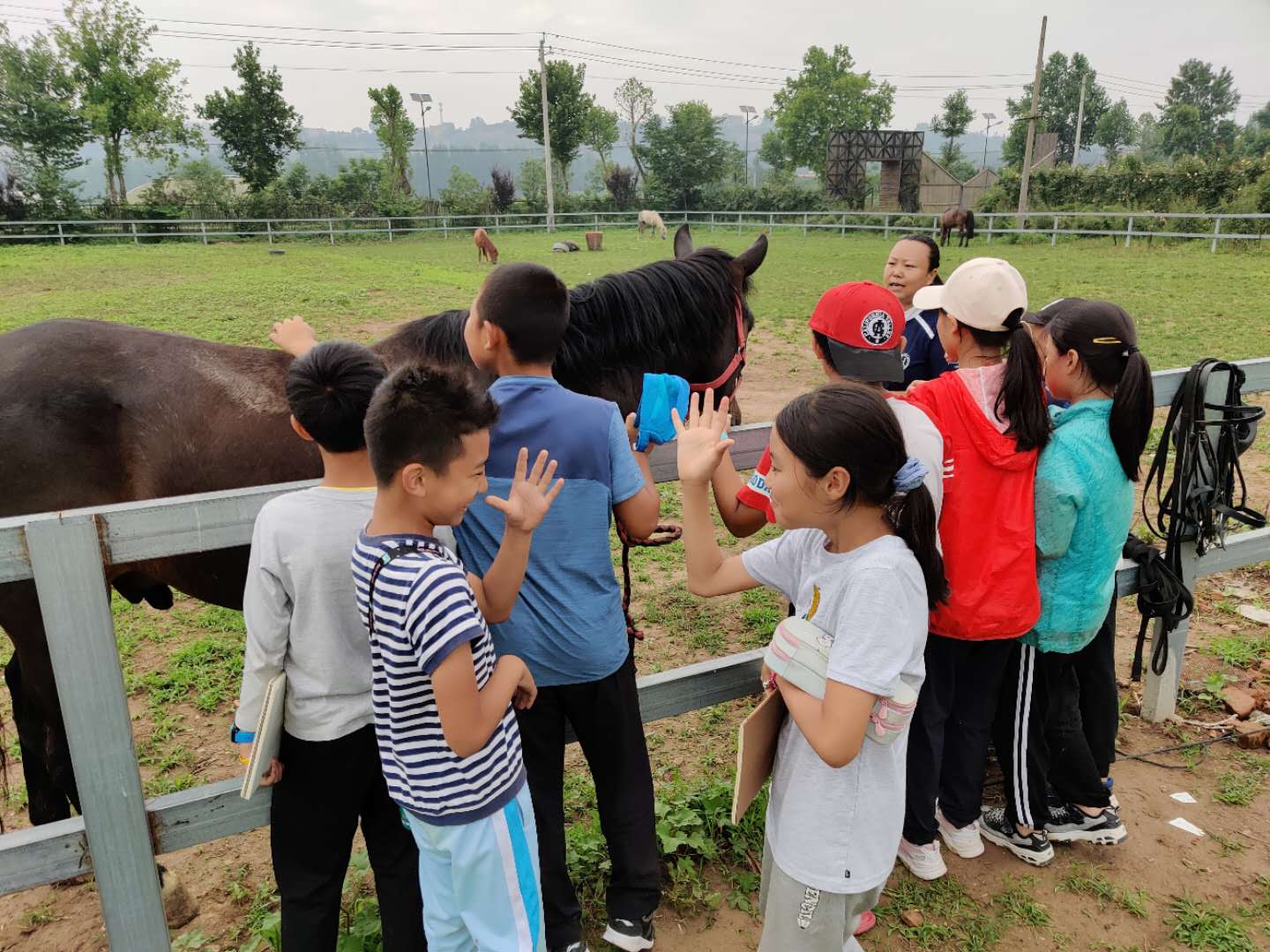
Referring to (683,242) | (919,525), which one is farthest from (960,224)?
(919,525)

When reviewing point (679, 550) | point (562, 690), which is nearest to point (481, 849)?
point (562, 690)

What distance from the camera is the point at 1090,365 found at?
2396mm

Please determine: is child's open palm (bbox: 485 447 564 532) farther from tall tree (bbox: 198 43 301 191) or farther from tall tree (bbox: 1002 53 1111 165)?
tall tree (bbox: 1002 53 1111 165)

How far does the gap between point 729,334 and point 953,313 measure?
1063 mm

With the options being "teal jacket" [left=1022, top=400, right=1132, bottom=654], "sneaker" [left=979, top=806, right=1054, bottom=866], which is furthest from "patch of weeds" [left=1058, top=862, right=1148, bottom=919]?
"teal jacket" [left=1022, top=400, right=1132, bottom=654]

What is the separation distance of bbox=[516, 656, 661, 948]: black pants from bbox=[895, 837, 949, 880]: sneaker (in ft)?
2.94

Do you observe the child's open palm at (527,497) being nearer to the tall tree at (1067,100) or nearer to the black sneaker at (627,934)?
the black sneaker at (627,934)

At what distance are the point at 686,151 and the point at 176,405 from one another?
208ft

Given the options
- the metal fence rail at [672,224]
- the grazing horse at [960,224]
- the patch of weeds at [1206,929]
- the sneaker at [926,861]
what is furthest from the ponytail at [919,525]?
the grazing horse at [960,224]

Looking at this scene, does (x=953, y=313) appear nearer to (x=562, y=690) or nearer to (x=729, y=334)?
(x=729, y=334)

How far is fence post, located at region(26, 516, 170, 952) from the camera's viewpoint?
1567 millimetres

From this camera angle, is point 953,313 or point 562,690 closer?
point 562,690

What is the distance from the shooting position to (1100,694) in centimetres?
271

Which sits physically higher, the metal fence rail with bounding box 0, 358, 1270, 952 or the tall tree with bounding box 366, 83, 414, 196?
the tall tree with bounding box 366, 83, 414, 196
